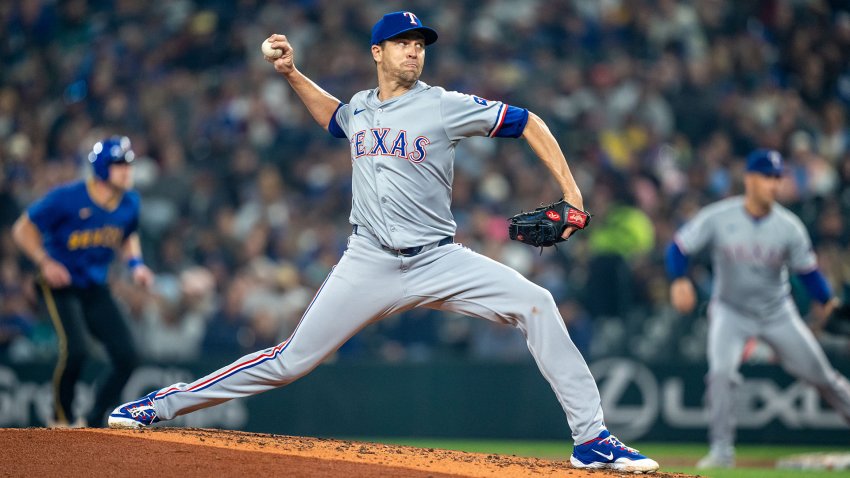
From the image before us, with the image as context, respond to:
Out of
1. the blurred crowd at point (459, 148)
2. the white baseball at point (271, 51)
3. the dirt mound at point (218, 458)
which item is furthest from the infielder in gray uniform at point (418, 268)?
the blurred crowd at point (459, 148)

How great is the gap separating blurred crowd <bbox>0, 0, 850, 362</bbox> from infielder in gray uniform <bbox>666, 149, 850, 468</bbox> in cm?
227

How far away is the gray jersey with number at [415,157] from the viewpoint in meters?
5.95

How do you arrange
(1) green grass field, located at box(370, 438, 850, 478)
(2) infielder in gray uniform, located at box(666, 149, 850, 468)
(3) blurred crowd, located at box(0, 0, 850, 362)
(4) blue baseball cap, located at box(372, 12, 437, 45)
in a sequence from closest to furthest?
(4) blue baseball cap, located at box(372, 12, 437, 45) → (1) green grass field, located at box(370, 438, 850, 478) → (2) infielder in gray uniform, located at box(666, 149, 850, 468) → (3) blurred crowd, located at box(0, 0, 850, 362)

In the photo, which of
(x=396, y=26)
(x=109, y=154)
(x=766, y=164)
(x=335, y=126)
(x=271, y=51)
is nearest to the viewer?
(x=396, y=26)

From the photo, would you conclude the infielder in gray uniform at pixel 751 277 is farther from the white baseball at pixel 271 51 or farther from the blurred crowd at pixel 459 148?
the white baseball at pixel 271 51

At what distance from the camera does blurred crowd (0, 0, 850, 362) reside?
12.2m

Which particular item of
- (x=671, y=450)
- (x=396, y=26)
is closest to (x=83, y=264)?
(x=396, y=26)

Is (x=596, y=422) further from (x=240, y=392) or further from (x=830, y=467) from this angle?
(x=830, y=467)

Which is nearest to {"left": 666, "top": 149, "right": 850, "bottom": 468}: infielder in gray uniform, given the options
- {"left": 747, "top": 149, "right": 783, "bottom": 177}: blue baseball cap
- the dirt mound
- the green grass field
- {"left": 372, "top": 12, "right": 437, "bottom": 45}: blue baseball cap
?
{"left": 747, "top": 149, "right": 783, "bottom": 177}: blue baseball cap

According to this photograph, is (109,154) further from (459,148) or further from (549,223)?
(459,148)

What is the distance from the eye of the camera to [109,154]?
335 inches

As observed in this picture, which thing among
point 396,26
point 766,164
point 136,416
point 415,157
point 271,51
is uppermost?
point 396,26

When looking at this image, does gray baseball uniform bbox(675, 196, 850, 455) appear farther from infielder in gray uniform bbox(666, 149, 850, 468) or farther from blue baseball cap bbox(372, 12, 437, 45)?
blue baseball cap bbox(372, 12, 437, 45)

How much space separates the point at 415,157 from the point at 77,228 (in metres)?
3.82
